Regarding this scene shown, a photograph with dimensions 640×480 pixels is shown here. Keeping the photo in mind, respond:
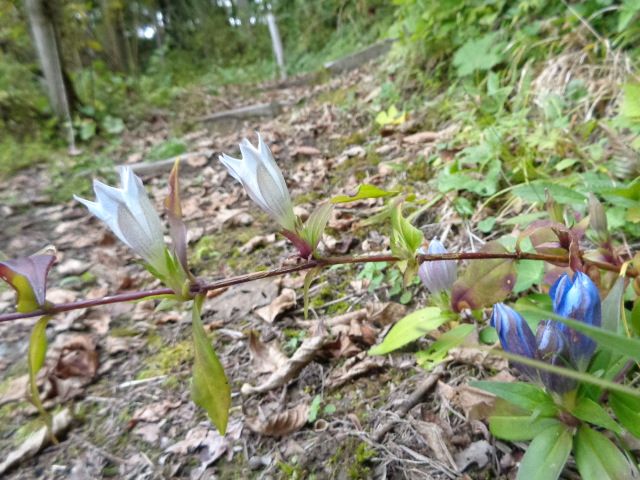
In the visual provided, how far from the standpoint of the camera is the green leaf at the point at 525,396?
762 millimetres

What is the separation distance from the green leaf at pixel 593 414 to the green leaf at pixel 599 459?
0.11 feet

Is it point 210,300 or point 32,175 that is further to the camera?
point 32,175

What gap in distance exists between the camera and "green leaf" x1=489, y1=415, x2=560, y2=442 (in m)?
0.77

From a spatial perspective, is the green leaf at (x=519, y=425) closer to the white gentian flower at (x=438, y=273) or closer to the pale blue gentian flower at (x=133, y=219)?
the white gentian flower at (x=438, y=273)

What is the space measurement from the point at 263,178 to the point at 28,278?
1.27ft

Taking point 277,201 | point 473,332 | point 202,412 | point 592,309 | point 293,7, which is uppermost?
point 293,7

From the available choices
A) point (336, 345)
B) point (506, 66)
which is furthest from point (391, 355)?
point (506, 66)

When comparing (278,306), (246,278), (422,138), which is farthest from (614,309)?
(422,138)

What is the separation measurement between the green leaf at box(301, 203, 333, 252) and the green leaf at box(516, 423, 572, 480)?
1.59 feet

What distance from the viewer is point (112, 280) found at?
211cm

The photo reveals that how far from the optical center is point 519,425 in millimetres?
789

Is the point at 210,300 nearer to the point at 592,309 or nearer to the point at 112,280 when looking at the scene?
the point at 112,280

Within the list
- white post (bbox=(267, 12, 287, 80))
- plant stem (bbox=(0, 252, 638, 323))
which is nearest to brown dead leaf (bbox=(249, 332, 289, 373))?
plant stem (bbox=(0, 252, 638, 323))

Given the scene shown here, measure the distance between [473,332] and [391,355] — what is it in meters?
0.26
